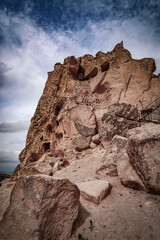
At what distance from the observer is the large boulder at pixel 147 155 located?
107 inches

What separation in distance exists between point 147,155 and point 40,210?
2.68m

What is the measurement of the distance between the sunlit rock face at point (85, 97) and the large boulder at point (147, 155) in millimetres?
3973

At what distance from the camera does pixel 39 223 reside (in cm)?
181

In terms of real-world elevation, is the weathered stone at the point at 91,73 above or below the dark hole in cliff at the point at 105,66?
above

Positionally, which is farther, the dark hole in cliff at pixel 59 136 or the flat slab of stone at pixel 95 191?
the dark hole in cliff at pixel 59 136

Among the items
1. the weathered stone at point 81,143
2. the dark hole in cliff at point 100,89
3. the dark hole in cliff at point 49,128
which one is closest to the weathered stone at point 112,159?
the weathered stone at point 81,143

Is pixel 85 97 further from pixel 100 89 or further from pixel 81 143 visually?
pixel 81 143

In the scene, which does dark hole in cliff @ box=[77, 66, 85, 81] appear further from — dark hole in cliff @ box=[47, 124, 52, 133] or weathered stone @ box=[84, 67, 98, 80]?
dark hole in cliff @ box=[47, 124, 52, 133]

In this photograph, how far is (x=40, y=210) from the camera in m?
1.91

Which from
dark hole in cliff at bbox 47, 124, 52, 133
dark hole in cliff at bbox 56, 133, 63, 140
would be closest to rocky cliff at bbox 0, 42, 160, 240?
dark hole in cliff at bbox 56, 133, 63, 140

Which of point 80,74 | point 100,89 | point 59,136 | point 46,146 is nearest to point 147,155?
point 59,136

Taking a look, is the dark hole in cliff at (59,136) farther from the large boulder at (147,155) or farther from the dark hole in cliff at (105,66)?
the large boulder at (147,155)

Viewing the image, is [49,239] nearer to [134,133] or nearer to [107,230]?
[107,230]

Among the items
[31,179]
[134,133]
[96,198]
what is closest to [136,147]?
[134,133]
